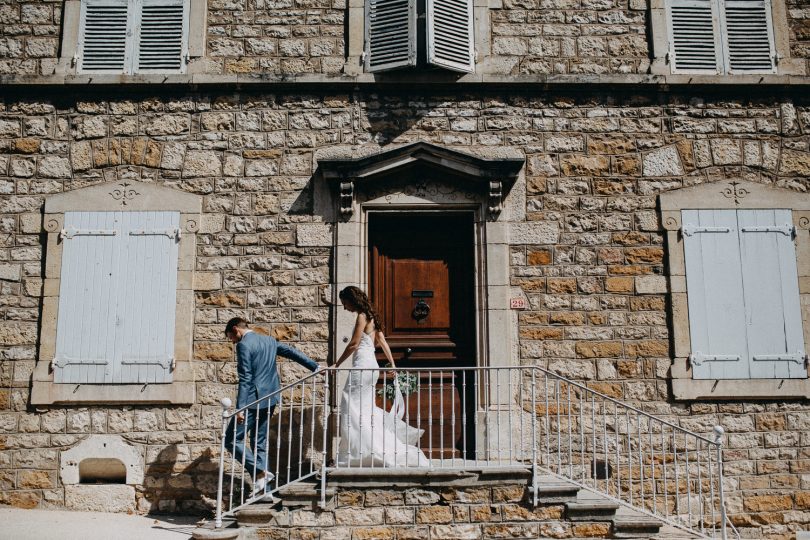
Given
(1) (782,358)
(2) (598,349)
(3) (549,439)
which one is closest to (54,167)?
(3) (549,439)

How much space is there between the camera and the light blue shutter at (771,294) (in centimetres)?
646

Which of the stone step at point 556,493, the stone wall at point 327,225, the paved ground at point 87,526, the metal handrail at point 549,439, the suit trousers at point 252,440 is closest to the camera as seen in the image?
the stone step at point 556,493

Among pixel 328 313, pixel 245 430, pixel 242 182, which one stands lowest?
pixel 245 430

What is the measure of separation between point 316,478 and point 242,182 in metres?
2.80

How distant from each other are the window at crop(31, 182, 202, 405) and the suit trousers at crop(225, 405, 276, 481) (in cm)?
94

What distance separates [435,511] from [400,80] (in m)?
3.79

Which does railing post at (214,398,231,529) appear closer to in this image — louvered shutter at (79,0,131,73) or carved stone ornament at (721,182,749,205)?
louvered shutter at (79,0,131,73)

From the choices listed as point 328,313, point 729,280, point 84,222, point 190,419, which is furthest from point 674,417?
point 84,222

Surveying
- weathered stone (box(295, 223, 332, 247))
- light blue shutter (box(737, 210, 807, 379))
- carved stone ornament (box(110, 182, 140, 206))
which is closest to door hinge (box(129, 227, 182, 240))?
carved stone ornament (box(110, 182, 140, 206))

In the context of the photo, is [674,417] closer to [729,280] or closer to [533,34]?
[729,280]

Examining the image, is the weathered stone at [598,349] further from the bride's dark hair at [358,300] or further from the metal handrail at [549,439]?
the bride's dark hair at [358,300]

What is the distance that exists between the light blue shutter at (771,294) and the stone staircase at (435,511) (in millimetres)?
2146

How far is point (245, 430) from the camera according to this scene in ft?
18.0

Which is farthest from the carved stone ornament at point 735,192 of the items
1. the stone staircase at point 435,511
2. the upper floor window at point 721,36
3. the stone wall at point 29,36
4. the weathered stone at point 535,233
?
the stone wall at point 29,36
